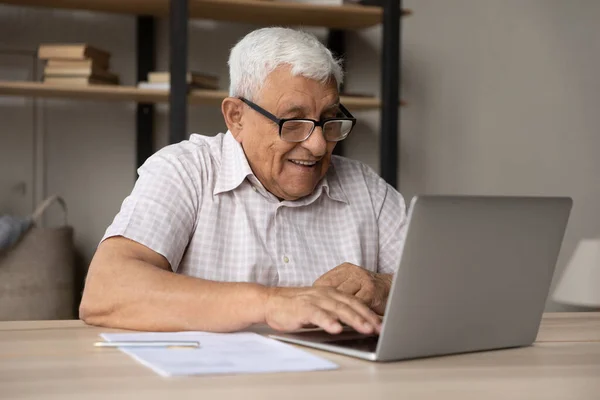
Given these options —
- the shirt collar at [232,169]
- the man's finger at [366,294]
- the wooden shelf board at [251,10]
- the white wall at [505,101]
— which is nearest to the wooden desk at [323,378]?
the man's finger at [366,294]

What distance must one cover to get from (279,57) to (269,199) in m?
0.34

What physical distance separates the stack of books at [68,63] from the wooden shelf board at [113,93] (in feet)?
0.12

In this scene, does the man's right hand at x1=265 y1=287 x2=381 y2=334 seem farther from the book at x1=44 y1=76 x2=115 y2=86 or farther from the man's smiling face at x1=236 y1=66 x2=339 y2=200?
the book at x1=44 y1=76 x2=115 y2=86

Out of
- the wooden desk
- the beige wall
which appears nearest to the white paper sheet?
Result: the wooden desk

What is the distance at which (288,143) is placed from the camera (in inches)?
76.0

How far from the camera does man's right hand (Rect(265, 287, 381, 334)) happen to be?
124 centimetres

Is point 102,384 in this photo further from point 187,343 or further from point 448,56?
point 448,56

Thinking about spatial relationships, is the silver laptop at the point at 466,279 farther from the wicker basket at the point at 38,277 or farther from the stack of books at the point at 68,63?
the stack of books at the point at 68,63

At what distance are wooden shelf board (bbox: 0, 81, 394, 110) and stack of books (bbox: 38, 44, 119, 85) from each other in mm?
36

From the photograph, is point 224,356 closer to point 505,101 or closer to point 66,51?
point 66,51

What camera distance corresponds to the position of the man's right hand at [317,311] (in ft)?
4.05

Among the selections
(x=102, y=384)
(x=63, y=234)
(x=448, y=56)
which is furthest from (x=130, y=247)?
(x=448, y=56)

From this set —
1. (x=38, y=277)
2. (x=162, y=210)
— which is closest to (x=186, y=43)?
(x=38, y=277)

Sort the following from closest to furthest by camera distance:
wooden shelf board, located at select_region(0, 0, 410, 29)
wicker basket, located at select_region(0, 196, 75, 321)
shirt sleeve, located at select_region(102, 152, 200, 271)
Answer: shirt sleeve, located at select_region(102, 152, 200, 271) < wicker basket, located at select_region(0, 196, 75, 321) < wooden shelf board, located at select_region(0, 0, 410, 29)
